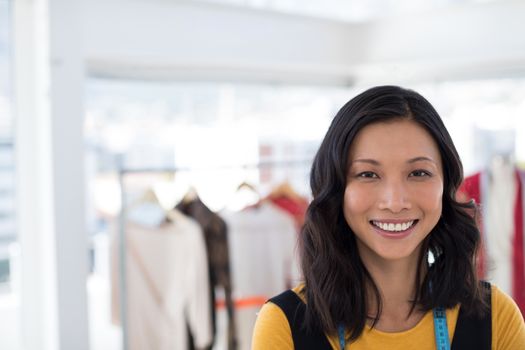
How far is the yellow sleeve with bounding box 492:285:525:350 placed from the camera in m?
1.14

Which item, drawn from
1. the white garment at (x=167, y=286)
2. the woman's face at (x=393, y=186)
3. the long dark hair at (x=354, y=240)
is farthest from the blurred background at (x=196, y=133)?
the woman's face at (x=393, y=186)

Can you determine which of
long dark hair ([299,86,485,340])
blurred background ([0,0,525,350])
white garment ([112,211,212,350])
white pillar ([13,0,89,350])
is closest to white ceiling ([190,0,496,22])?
blurred background ([0,0,525,350])

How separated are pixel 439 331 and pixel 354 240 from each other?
0.21m

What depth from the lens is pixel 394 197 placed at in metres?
1.10

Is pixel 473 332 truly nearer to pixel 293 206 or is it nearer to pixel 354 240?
pixel 354 240

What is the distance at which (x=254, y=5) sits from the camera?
3746mm

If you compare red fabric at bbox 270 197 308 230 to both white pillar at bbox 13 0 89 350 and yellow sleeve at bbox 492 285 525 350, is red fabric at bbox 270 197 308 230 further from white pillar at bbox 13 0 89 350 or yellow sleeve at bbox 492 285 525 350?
yellow sleeve at bbox 492 285 525 350

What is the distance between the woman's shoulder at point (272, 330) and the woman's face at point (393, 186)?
19 cm

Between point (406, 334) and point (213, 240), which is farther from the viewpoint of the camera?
point (213, 240)

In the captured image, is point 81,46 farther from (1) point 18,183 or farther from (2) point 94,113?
(2) point 94,113

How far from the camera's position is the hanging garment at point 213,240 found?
3152 millimetres

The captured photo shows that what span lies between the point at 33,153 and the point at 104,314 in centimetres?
154

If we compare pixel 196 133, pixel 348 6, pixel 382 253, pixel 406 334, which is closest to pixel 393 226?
pixel 382 253

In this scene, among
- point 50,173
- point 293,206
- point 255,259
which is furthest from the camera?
point 293,206
